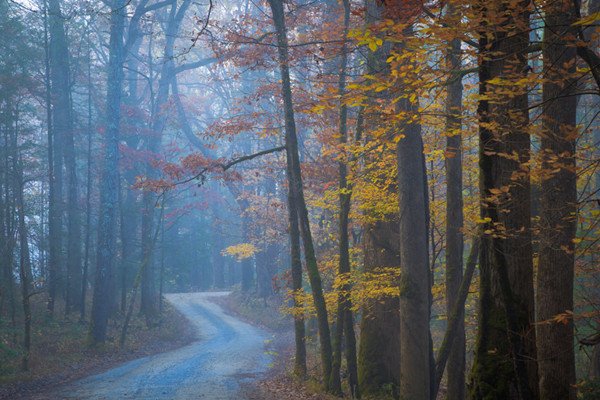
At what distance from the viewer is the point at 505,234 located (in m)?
4.98

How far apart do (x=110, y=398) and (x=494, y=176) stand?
8.72 m

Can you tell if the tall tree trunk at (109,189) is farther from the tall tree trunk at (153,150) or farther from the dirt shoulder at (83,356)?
the tall tree trunk at (153,150)

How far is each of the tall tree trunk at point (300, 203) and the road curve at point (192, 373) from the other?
2.22 metres

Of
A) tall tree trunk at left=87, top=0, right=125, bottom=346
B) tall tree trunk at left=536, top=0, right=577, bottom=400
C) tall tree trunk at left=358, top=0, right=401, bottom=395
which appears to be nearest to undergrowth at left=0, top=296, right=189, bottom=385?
tall tree trunk at left=87, top=0, right=125, bottom=346

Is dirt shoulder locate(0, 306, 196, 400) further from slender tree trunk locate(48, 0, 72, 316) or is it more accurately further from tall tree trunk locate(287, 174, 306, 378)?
tall tree trunk locate(287, 174, 306, 378)

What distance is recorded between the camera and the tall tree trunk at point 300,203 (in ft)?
35.1

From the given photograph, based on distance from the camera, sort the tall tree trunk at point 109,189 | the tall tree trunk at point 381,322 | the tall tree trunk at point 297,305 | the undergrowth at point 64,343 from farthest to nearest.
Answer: the tall tree trunk at point 109,189, the undergrowth at point 64,343, the tall tree trunk at point 297,305, the tall tree trunk at point 381,322

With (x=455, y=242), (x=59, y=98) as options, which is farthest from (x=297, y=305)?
(x=59, y=98)

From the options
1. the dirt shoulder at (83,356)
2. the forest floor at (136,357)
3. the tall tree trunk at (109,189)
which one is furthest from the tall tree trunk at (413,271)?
the tall tree trunk at (109,189)

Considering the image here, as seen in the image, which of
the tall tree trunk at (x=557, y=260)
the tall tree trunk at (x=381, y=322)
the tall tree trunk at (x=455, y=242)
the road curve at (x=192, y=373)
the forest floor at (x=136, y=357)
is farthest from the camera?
the forest floor at (x=136, y=357)

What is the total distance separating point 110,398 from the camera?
946 centimetres

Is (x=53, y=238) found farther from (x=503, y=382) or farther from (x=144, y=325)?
(x=503, y=382)

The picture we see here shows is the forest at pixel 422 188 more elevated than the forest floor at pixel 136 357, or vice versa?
the forest at pixel 422 188

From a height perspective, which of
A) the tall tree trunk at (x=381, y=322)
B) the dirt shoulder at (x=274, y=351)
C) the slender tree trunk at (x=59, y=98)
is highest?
the slender tree trunk at (x=59, y=98)
